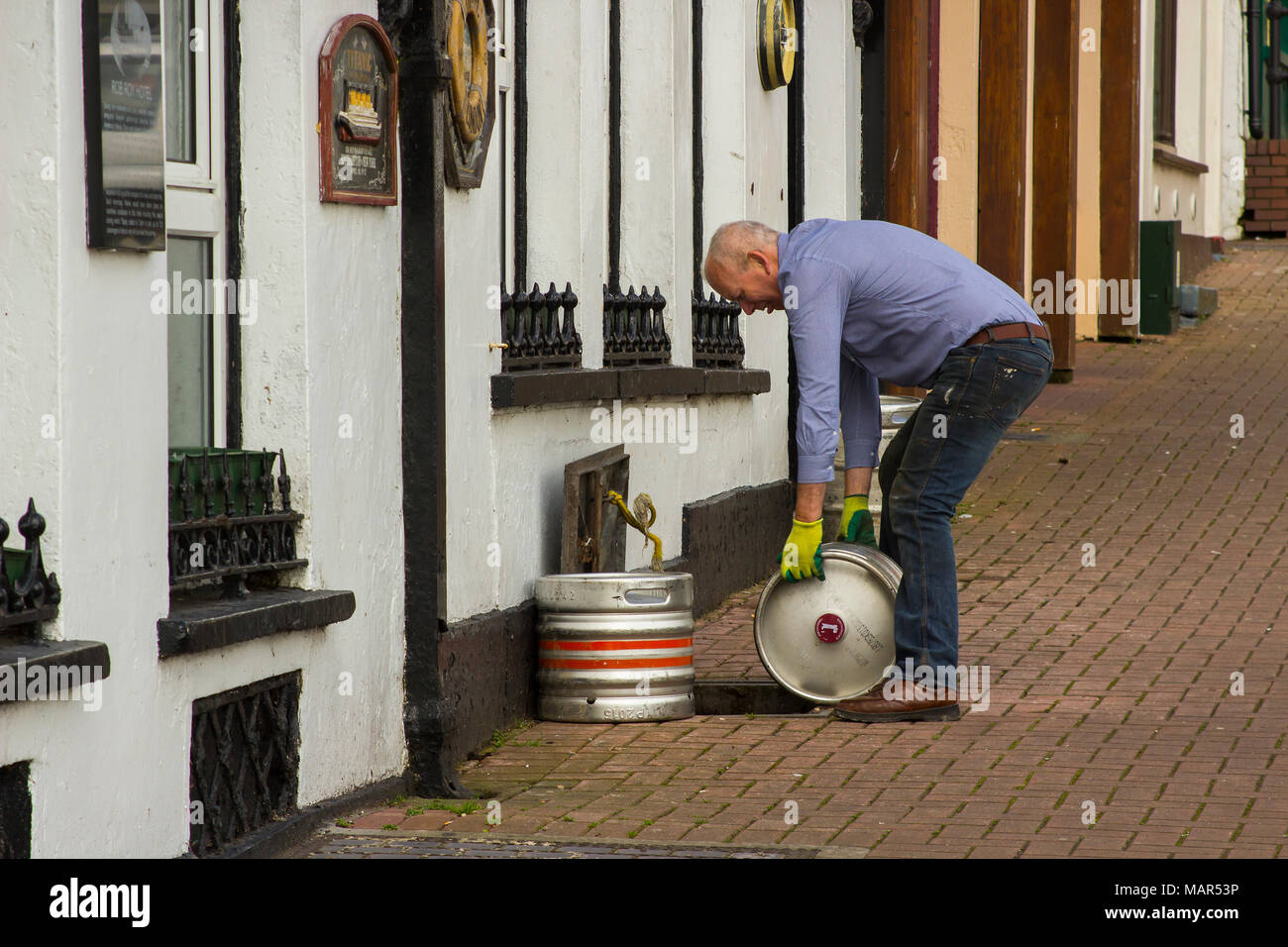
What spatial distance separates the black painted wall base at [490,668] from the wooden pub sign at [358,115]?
Result: 137 centimetres

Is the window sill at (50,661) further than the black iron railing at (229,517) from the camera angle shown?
No

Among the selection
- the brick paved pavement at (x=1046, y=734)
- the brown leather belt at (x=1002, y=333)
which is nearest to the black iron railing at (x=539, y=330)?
the brick paved pavement at (x=1046, y=734)

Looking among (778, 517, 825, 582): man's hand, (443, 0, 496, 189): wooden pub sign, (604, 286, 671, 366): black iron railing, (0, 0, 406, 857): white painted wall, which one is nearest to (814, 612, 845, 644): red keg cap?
(778, 517, 825, 582): man's hand

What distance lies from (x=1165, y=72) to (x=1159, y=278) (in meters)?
4.85

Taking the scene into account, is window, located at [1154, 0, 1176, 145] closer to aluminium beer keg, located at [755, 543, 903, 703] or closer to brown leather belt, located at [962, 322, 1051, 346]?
brown leather belt, located at [962, 322, 1051, 346]

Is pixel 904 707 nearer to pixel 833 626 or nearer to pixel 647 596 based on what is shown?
pixel 833 626

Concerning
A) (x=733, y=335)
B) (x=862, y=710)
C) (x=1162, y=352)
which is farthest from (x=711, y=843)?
(x=1162, y=352)

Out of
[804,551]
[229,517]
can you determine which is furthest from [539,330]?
[229,517]

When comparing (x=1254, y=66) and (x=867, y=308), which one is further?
(x=1254, y=66)

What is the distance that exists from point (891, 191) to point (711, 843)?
7.77m

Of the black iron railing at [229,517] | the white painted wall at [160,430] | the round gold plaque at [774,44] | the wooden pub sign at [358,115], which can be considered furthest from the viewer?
the round gold plaque at [774,44]

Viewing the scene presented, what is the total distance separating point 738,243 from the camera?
6.92 meters

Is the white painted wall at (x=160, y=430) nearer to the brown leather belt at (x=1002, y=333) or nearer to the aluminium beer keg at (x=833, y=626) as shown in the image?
the aluminium beer keg at (x=833, y=626)

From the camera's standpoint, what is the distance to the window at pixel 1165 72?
22891 mm
